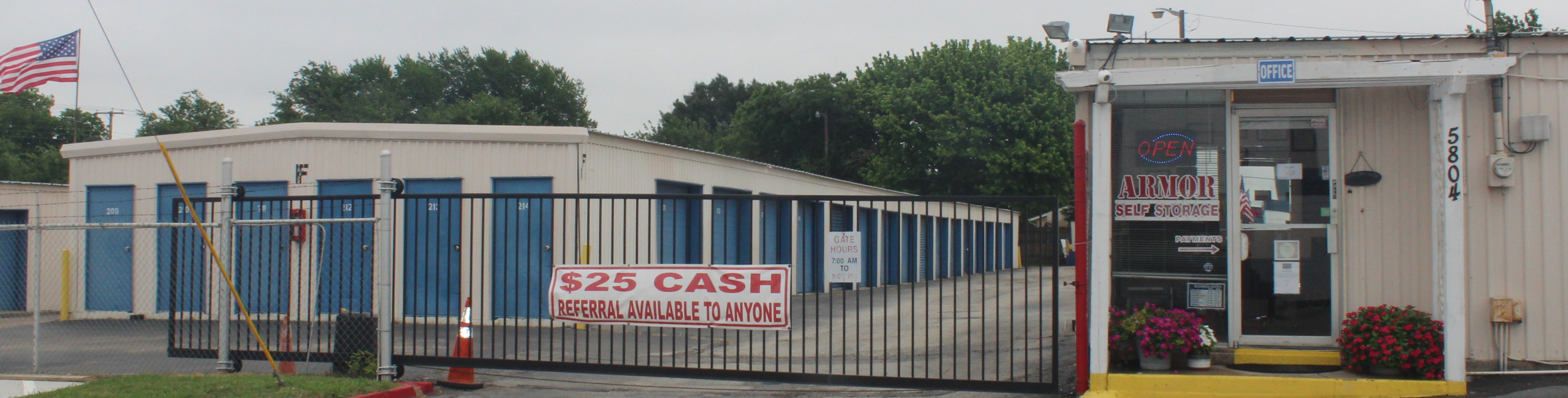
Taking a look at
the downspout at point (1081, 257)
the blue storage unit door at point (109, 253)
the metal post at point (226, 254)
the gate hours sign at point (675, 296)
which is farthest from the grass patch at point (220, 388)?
the blue storage unit door at point (109, 253)

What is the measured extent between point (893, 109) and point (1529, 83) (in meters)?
36.9

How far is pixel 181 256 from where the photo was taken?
1363 centimetres

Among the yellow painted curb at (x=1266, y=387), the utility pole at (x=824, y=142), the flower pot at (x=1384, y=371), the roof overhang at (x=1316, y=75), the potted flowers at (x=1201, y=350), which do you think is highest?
the utility pole at (x=824, y=142)

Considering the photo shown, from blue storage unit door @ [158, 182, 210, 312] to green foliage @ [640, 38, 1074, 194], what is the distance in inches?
1137

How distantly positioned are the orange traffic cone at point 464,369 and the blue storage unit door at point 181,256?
2.11 m

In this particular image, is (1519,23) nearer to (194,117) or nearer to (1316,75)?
(1316,75)

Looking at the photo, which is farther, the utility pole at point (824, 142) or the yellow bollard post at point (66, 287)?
the utility pole at point (824, 142)

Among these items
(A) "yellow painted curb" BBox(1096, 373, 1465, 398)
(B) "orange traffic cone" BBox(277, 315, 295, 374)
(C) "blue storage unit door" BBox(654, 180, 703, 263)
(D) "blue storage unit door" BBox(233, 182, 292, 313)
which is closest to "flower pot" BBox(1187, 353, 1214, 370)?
(A) "yellow painted curb" BBox(1096, 373, 1465, 398)

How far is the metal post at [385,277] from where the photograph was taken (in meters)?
8.83

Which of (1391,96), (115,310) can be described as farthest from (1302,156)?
(115,310)

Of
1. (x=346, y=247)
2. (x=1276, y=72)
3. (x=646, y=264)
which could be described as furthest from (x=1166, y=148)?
(x=346, y=247)

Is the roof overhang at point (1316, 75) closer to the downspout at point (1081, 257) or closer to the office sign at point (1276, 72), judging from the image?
the office sign at point (1276, 72)

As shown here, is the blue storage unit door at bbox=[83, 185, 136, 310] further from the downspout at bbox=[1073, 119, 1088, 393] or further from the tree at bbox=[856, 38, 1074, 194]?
the tree at bbox=[856, 38, 1074, 194]

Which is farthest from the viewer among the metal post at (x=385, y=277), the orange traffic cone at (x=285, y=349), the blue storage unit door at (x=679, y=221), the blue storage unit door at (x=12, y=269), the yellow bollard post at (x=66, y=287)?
the blue storage unit door at (x=12, y=269)
